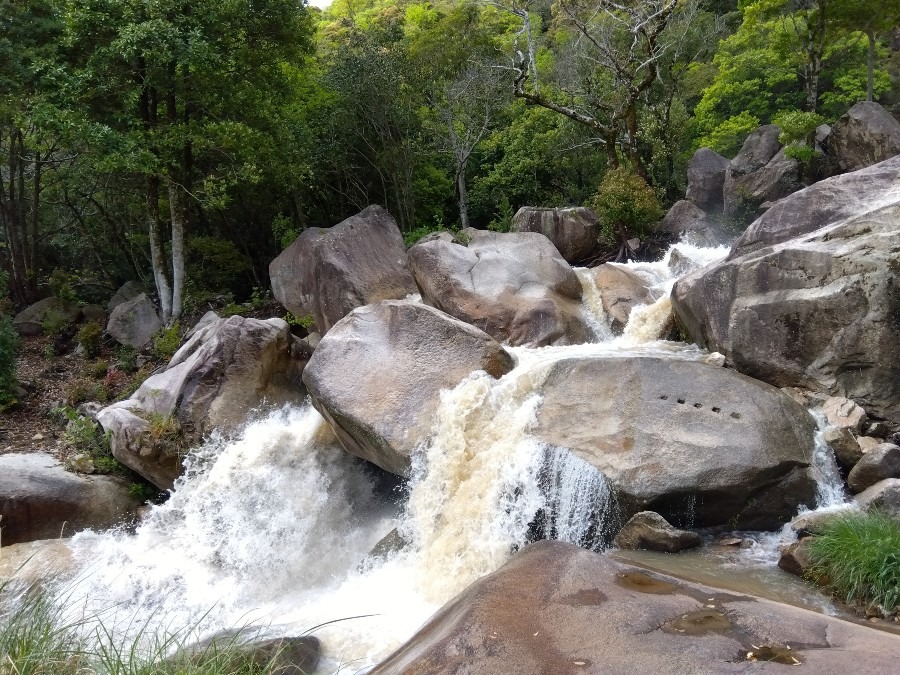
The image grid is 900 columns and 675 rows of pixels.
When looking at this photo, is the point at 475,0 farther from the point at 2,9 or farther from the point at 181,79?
the point at 2,9

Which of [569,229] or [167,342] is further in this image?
[569,229]

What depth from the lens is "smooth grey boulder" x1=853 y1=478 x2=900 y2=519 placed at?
6.41 meters

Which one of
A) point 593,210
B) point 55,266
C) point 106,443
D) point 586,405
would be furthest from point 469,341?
point 55,266

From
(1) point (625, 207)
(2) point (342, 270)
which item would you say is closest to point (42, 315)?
(2) point (342, 270)

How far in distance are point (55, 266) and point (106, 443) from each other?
43.0 feet

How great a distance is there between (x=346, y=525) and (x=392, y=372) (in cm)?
239

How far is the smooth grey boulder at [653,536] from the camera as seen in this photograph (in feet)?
22.5

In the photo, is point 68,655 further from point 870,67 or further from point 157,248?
point 870,67

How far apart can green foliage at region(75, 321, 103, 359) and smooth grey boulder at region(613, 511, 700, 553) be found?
47.3ft

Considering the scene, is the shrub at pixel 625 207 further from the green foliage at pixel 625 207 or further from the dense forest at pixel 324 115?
the dense forest at pixel 324 115

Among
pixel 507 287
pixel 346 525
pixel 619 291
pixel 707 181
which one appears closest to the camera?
pixel 346 525

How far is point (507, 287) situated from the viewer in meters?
12.9

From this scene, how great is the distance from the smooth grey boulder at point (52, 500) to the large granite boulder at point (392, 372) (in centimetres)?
394

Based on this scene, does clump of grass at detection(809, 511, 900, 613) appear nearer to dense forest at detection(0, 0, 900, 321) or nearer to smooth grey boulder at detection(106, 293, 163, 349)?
dense forest at detection(0, 0, 900, 321)
